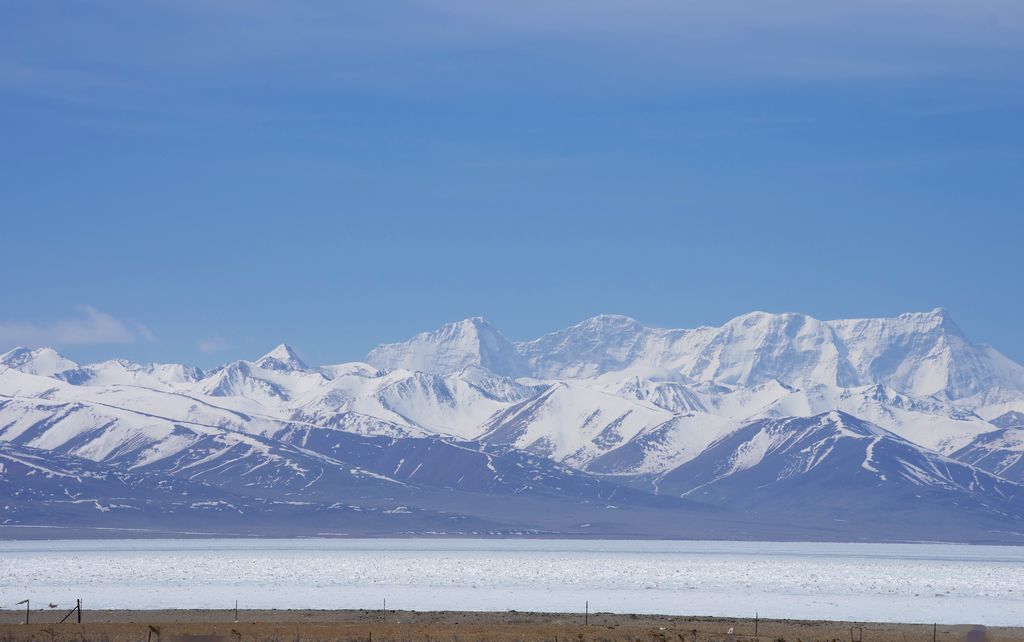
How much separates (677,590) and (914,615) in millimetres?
31489

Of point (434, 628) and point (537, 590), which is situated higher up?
point (537, 590)

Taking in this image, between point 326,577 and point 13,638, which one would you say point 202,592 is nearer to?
point 326,577

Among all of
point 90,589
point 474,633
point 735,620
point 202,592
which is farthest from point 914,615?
point 90,589

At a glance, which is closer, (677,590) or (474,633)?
(474,633)

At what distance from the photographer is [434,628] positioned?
9612cm

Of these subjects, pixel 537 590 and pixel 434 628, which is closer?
pixel 434 628

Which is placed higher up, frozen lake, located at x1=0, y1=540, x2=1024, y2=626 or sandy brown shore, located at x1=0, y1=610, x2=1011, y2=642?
frozen lake, located at x1=0, y1=540, x2=1024, y2=626

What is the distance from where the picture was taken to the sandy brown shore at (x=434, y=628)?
90562 mm

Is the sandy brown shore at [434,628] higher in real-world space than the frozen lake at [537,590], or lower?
lower

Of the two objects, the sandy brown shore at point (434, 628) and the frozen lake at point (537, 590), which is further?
the frozen lake at point (537, 590)

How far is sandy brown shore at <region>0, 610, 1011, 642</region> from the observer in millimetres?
90562

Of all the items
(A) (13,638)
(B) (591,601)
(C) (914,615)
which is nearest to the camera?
(A) (13,638)

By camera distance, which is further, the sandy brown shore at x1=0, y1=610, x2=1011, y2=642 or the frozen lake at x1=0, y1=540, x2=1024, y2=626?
the frozen lake at x1=0, y1=540, x2=1024, y2=626

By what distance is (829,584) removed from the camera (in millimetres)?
162625
